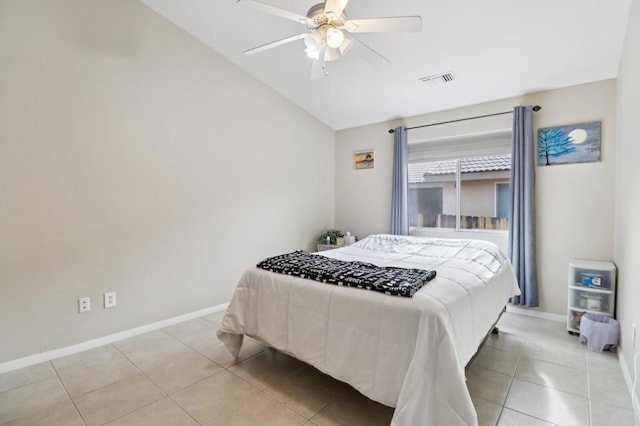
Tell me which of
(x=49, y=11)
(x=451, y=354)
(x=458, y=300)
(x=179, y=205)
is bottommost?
(x=451, y=354)

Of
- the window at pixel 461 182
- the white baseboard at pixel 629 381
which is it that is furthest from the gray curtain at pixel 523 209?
the white baseboard at pixel 629 381

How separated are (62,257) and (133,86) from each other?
5.26 feet

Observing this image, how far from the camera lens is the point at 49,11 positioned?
2.44 metres

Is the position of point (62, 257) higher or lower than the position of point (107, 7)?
lower

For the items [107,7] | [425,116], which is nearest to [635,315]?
[425,116]

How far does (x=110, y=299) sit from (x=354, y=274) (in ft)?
7.36

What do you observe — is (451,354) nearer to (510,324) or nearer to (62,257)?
(510,324)

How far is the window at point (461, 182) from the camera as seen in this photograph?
12.0 ft

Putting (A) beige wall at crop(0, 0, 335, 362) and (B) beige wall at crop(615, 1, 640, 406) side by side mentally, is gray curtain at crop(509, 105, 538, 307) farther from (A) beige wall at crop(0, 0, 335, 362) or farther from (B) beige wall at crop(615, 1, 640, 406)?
(A) beige wall at crop(0, 0, 335, 362)

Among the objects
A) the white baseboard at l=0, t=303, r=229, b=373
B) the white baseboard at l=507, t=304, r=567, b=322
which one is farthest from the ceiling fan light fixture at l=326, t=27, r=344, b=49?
the white baseboard at l=507, t=304, r=567, b=322

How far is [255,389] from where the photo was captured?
210 centimetres

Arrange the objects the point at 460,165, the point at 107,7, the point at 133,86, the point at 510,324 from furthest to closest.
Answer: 1. the point at 460,165
2. the point at 510,324
3. the point at 133,86
4. the point at 107,7

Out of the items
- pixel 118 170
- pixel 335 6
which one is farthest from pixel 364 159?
pixel 118 170

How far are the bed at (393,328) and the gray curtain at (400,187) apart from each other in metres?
1.58
